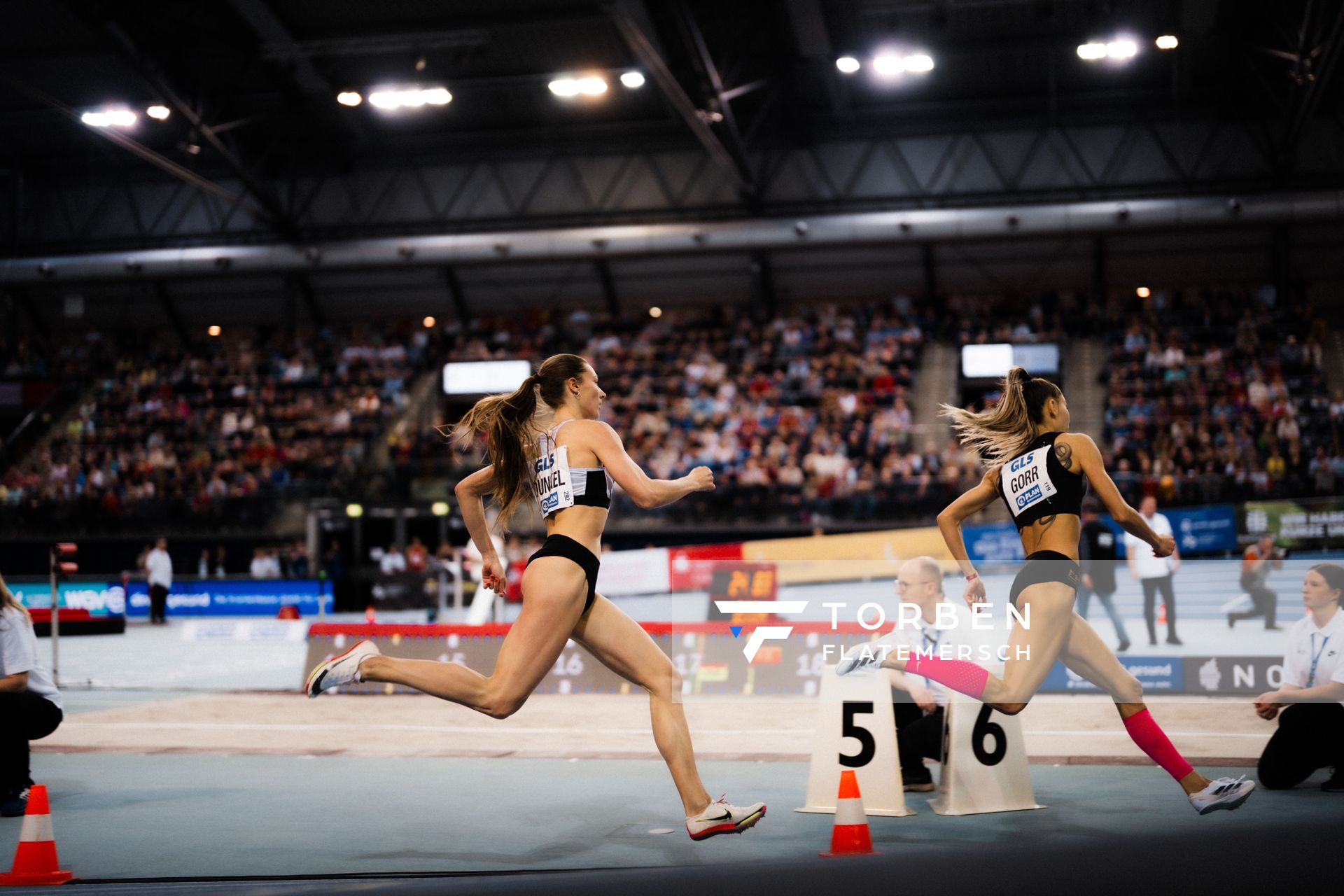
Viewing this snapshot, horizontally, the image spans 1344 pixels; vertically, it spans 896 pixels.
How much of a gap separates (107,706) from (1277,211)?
78.3 feet

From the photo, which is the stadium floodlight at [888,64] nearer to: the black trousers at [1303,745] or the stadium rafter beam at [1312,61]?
the stadium rafter beam at [1312,61]

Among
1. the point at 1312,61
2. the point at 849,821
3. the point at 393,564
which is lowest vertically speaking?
the point at 849,821

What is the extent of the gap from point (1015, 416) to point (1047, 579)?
80cm

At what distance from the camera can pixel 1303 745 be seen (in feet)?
20.7

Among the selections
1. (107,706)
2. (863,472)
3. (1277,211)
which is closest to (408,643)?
(107,706)

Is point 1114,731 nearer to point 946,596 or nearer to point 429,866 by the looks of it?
point 946,596

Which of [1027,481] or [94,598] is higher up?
[1027,481]

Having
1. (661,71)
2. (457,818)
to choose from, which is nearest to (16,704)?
(457,818)

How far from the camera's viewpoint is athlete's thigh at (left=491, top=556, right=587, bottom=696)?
4.95 m

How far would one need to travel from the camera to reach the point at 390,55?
81.0 ft

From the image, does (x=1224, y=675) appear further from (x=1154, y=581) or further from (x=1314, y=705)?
(x=1314, y=705)

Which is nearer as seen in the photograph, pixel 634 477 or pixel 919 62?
pixel 634 477

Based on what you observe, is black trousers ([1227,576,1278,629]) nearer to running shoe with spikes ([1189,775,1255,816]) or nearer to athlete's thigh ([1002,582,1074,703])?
running shoe with spikes ([1189,775,1255,816])

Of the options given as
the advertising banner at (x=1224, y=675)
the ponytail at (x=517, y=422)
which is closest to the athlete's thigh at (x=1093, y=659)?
the ponytail at (x=517, y=422)
